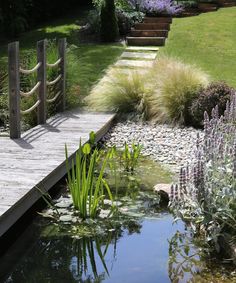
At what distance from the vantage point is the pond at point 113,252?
4.09 metres

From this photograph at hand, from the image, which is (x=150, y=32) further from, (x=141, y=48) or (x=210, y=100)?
(x=210, y=100)

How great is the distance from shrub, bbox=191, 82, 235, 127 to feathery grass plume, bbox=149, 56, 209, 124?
18 centimetres

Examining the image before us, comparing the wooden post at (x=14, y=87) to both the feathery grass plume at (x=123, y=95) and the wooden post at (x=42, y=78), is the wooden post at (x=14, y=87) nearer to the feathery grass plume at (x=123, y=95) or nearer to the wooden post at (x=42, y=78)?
the wooden post at (x=42, y=78)

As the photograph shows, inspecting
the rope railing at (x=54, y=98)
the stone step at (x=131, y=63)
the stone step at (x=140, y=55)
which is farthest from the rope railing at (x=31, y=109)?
the stone step at (x=140, y=55)

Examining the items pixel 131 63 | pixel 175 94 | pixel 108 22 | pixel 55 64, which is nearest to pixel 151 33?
pixel 108 22

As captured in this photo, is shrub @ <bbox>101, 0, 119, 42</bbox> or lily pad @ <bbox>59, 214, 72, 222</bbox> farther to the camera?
shrub @ <bbox>101, 0, 119, 42</bbox>

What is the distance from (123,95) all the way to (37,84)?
5.55 feet

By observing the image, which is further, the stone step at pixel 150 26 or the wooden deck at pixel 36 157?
the stone step at pixel 150 26

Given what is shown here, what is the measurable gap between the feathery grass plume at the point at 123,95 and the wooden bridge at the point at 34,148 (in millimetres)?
311

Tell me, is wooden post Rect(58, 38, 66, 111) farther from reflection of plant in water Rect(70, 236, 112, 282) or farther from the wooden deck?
reflection of plant in water Rect(70, 236, 112, 282)

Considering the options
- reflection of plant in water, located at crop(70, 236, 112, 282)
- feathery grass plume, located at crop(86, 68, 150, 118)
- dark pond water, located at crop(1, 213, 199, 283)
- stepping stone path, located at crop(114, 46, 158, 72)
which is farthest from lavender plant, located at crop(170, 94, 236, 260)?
stepping stone path, located at crop(114, 46, 158, 72)

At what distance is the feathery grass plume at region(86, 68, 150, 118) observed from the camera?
857cm

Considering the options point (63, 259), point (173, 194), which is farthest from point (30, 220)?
point (173, 194)

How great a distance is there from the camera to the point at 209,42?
13.9 metres
